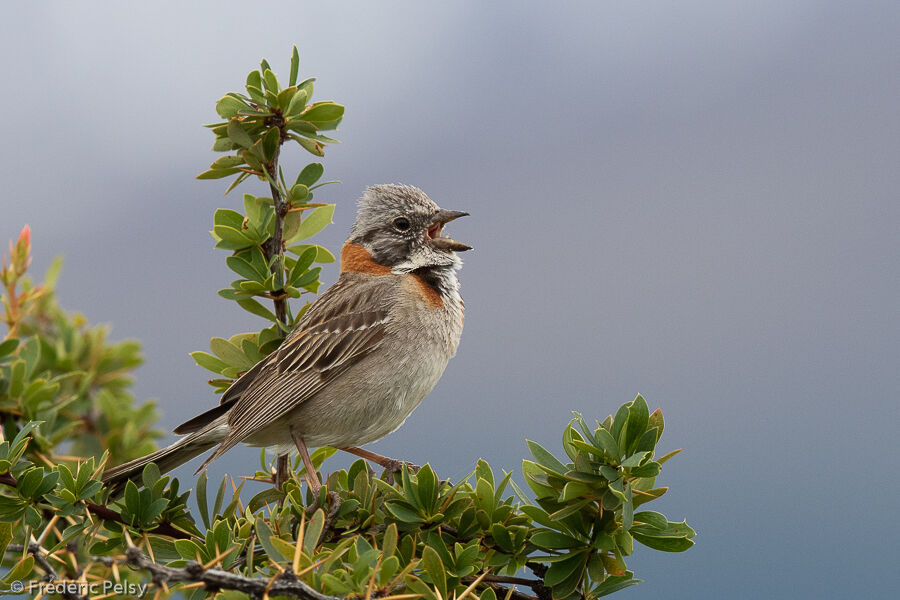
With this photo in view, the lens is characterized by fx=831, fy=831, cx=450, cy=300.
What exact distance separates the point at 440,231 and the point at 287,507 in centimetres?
219

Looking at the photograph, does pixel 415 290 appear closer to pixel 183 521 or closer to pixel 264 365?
pixel 264 365

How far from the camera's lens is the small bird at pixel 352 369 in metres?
4.43

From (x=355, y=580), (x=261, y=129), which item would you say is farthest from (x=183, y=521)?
(x=261, y=129)

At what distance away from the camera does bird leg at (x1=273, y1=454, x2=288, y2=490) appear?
429 cm

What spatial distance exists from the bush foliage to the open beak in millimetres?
873

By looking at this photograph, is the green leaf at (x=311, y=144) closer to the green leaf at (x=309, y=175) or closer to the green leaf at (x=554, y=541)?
the green leaf at (x=309, y=175)

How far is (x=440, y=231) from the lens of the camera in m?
5.27

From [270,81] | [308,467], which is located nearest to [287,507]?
[308,467]

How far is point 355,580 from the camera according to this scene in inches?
107

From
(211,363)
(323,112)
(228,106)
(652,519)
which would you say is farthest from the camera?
(211,363)

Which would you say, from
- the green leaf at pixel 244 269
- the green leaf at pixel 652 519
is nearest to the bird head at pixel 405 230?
the green leaf at pixel 244 269

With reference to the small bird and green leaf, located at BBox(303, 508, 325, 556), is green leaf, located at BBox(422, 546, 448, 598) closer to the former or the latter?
green leaf, located at BBox(303, 508, 325, 556)

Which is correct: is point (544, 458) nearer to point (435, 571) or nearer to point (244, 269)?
point (435, 571)

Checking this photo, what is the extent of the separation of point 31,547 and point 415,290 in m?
2.56
